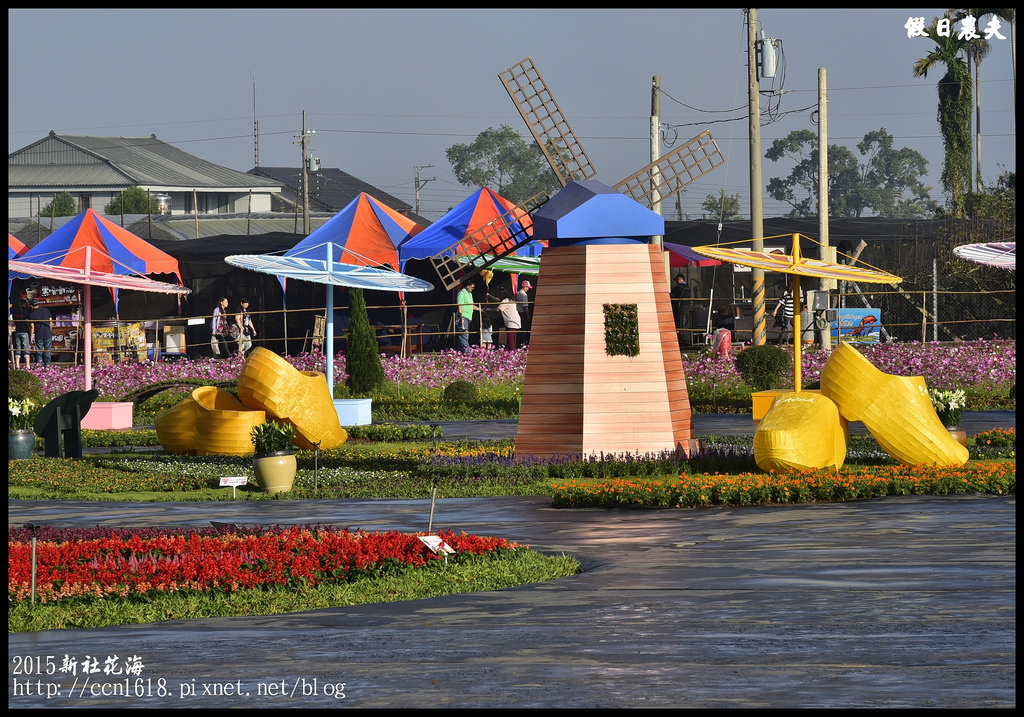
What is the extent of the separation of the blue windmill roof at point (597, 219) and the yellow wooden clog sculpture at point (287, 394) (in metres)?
4.35

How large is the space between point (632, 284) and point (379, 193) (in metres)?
65.7

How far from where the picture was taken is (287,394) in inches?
858

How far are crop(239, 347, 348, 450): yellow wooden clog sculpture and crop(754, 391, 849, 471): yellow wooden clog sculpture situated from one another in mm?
7470

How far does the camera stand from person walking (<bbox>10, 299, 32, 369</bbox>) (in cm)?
3653

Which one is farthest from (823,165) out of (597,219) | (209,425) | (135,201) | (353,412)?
(135,201)

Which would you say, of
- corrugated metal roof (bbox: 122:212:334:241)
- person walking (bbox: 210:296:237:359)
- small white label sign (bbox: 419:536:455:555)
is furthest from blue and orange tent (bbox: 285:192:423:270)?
small white label sign (bbox: 419:536:455:555)

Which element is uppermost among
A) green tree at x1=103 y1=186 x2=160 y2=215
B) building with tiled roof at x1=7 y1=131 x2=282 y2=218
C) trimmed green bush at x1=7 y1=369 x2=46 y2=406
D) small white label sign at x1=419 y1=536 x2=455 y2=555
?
building with tiled roof at x1=7 y1=131 x2=282 y2=218

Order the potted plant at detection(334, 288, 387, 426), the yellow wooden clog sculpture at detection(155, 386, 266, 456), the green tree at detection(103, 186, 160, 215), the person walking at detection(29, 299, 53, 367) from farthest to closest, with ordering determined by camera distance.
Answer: the green tree at detection(103, 186, 160, 215), the person walking at detection(29, 299, 53, 367), the potted plant at detection(334, 288, 387, 426), the yellow wooden clog sculpture at detection(155, 386, 266, 456)

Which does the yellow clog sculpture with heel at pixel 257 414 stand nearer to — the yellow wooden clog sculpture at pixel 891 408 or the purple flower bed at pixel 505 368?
the yellow wooden clog sculpture at pixel 891 408

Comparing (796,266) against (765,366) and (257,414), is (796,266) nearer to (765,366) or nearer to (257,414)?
(257,414)

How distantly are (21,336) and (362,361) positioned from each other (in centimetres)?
1149

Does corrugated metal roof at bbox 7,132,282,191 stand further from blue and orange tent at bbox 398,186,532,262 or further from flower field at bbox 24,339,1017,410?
flower field at bbox 24,339,1017,410

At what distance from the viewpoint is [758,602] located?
954 cm

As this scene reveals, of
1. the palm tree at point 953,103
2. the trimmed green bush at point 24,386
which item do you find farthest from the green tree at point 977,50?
the trimmed green bush at point 24,386
